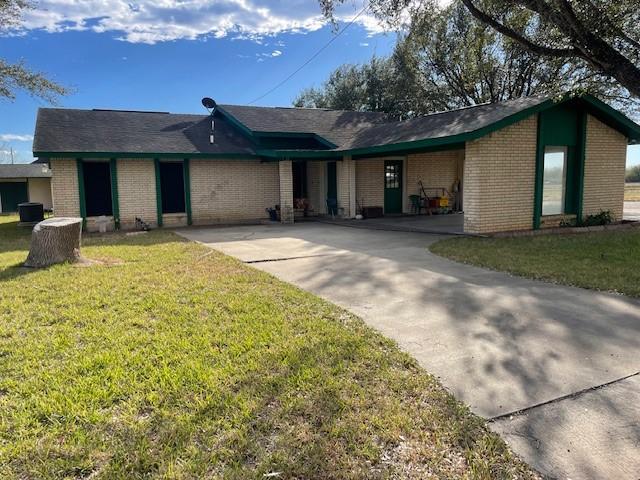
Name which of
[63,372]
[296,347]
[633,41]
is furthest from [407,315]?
[633,41]

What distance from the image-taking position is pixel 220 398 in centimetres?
303

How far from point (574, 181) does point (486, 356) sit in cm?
998

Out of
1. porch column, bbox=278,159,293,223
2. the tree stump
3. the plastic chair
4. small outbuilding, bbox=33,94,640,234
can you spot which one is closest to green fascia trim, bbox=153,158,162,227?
small outbuilding, bbox=33,94,640,234

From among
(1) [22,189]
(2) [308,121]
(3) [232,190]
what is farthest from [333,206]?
(1) [22,189]

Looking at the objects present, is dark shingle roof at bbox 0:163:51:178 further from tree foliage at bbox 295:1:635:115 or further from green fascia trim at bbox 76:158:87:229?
tree foliage at bbox 295:1:635:115

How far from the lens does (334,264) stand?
7785 millimetres

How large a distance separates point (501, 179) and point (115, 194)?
36.8 feet

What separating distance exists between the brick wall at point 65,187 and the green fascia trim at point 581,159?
14147mm

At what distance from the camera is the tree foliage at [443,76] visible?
76.5ft

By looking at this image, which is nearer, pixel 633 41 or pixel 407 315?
pixel 407 315

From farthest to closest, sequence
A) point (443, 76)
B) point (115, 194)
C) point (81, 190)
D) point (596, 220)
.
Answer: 1. point (443, 76)
2. point (115, 194)
3. point (81, 190)
4. point (596, 220)

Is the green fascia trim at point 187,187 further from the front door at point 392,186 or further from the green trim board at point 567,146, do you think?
the green trim board at point 567,146

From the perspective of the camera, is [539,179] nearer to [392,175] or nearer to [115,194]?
[392,175]

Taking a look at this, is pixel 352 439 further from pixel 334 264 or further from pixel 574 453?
pixel 334 264
